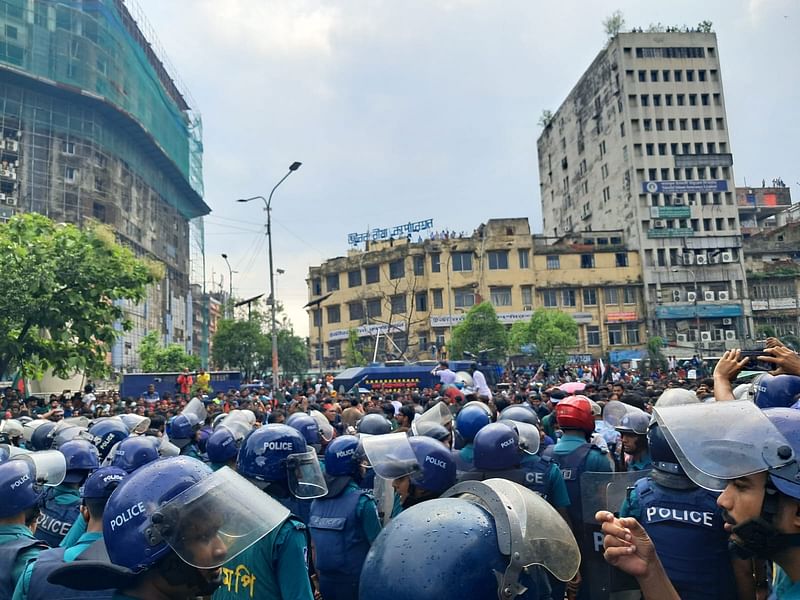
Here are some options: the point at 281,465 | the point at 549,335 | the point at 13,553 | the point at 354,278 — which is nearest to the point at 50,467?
the point at 13,553

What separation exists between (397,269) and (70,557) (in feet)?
164

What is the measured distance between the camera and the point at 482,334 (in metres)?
43.1

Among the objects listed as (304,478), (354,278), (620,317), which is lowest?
(304,478)

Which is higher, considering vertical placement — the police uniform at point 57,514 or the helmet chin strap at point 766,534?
the helmet chin strap at point 766,534

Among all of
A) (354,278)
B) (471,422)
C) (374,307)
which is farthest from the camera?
(354,278)

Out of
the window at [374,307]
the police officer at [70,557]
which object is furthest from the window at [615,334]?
the police officer at [70,557]

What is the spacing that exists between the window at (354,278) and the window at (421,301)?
5.88 metres

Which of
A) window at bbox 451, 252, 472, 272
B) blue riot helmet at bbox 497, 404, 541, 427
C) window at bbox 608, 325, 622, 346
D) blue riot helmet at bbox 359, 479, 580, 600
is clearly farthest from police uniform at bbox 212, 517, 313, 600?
window at bbox 608, 325, 622, 346

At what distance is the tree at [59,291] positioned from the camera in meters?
15.5

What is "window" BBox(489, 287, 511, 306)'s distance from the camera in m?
50.2

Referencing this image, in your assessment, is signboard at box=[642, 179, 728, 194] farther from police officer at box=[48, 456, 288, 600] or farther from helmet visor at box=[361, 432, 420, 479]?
police officer at box=[48, 456, 288, 600]

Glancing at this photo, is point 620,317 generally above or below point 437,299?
below

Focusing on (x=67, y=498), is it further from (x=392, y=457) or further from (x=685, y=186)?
(x=685, y=186)

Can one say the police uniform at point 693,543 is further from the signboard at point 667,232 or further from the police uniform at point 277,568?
the signboard at point 667,232
